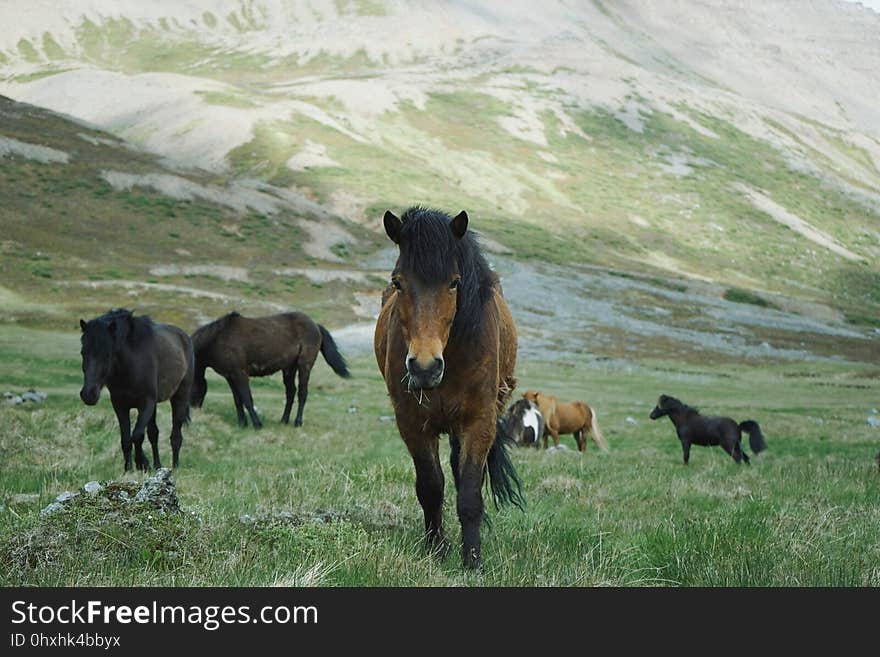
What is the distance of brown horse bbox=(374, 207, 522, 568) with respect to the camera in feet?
19.0

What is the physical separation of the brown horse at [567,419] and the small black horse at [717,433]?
7.03 feet

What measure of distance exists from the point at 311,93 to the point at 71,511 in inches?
6070

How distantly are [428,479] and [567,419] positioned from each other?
13.4 meters

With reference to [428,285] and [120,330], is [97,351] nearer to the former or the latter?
[120,330]

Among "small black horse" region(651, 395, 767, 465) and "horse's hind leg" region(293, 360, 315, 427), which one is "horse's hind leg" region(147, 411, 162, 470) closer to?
"horse's hind leg" region(293, 360, 315, 427)

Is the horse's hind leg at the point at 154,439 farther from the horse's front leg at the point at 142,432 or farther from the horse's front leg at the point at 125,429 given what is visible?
the horse's front leg at the point at 125,429

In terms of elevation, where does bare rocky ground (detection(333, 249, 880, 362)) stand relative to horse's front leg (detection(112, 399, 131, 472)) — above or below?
below

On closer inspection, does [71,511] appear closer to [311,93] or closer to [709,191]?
[709,191]

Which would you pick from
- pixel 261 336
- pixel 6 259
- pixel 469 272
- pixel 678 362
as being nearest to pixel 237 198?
pixel 6 259

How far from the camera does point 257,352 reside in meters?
21.5

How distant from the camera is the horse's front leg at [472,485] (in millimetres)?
6070

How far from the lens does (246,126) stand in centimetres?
11950

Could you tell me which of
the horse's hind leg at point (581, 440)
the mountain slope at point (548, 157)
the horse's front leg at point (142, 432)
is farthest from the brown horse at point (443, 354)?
the mountain slope at point (548, 157)

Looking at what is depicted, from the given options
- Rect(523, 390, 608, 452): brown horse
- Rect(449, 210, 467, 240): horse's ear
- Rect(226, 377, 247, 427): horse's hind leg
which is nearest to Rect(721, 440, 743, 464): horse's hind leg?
Rect(523, 390, 608, 452): brown horse
